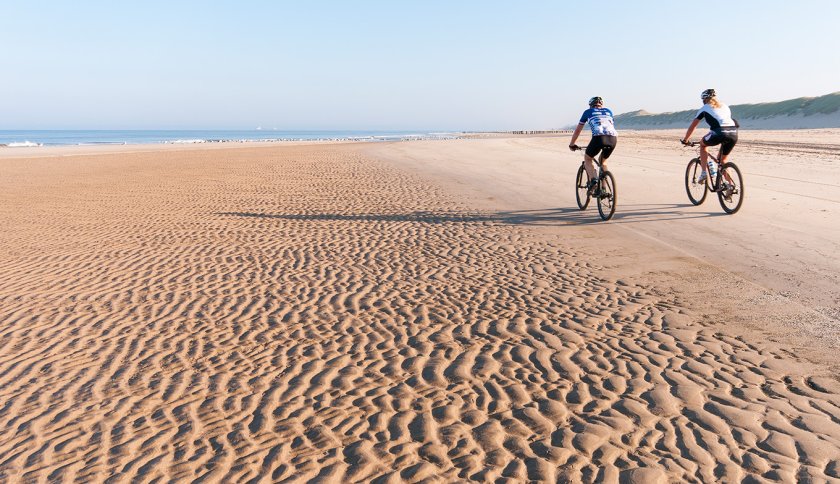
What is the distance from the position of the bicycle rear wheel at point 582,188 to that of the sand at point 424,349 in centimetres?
116

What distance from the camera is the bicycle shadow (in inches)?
447

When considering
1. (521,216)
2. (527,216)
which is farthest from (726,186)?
(521,216)

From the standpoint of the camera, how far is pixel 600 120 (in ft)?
36.3

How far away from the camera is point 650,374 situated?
458cm

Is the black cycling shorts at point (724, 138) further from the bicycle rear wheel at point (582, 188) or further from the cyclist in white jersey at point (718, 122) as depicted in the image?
the bicycle rear wheel at point (582, 188)

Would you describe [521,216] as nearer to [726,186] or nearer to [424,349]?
[726,186]

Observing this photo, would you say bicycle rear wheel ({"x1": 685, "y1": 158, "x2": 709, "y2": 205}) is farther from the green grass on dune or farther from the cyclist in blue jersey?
the green grass on dune

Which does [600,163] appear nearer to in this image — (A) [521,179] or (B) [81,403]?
(A) [521,179]

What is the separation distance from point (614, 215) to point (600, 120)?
1936mm

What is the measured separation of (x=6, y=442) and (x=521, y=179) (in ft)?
53.0

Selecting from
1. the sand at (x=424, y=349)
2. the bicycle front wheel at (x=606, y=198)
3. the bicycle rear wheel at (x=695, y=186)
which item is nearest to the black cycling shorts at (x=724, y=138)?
the bicycle rear wheel at (x=695, y=186)

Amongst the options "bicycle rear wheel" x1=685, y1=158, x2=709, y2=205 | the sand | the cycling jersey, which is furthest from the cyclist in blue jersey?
"bicycle rear wheel" x1=685, y1=158, x2=709, y2=205

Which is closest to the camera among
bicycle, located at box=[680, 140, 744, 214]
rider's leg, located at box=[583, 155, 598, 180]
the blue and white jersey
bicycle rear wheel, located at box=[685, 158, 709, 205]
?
the blue and white jersey

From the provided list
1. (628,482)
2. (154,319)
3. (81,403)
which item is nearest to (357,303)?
(154,319)
